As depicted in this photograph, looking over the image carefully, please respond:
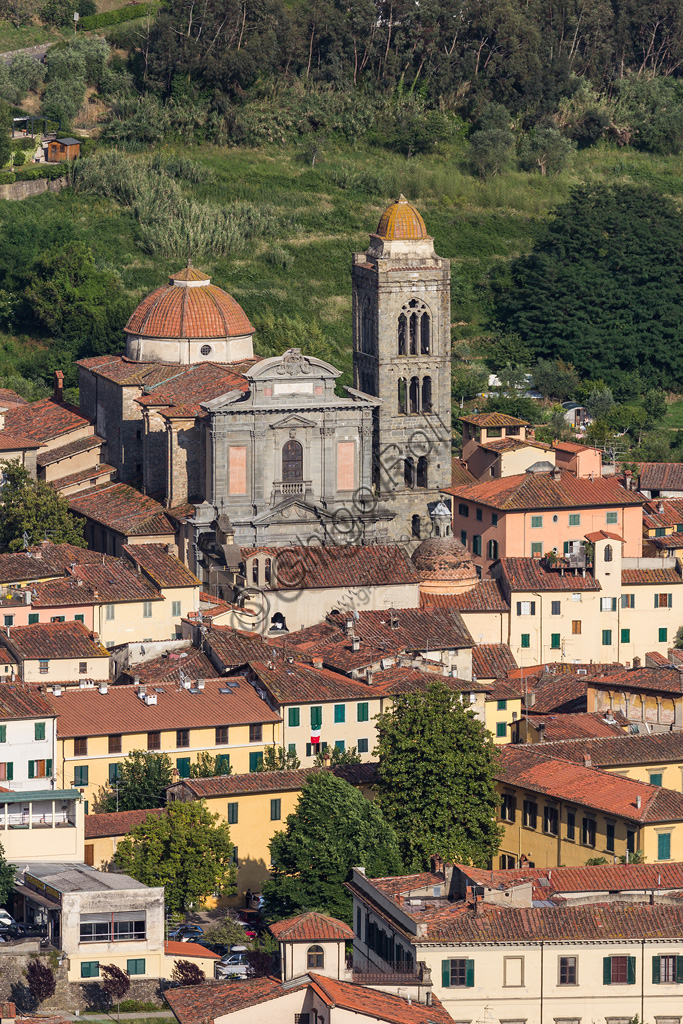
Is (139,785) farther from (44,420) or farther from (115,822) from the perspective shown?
(44,420)

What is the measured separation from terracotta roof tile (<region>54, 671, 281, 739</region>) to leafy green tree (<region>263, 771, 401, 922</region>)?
675 centimetres

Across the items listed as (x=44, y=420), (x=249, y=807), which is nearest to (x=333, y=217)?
(x=44, y=420)

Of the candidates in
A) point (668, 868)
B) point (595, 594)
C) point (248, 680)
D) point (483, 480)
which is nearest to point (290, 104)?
point (483, 480)

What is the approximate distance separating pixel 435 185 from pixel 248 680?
197 ft

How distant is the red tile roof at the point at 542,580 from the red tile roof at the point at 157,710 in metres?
14.0

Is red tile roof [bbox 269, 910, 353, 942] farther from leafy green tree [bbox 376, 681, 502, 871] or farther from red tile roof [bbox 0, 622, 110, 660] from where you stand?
red tile roof [bbox 0, 622, 110, 660]

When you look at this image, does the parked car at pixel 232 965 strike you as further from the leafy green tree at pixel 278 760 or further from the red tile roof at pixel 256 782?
the leafy green tree at pixel 278 760

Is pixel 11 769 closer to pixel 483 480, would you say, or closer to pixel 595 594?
pixel 595 594

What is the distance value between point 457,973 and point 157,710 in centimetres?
1753

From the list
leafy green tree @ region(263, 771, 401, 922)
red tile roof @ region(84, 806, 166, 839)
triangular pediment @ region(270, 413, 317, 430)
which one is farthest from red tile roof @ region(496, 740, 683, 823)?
triangular pediment @ region(270, 413, 317, 430)

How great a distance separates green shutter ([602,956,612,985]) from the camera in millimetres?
61750

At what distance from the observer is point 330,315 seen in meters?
123

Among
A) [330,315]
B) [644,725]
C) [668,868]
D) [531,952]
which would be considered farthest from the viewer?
[330,315]

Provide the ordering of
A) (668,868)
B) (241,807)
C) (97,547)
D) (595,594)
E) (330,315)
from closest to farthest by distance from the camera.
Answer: (668,868) < (241,807) < (595,594) < (97,547) < (330,315)
